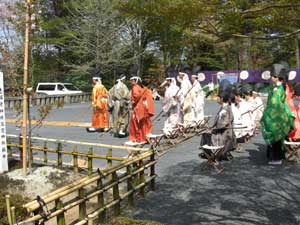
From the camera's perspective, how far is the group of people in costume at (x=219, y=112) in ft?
26.5

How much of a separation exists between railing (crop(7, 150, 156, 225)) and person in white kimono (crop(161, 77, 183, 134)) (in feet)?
15.1

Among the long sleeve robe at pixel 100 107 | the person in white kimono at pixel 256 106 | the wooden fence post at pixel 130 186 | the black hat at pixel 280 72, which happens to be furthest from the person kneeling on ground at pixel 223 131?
the long sleeve robe at pixel 100 107

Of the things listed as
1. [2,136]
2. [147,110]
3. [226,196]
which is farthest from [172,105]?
[226,196]

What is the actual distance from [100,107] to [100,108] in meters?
0.03

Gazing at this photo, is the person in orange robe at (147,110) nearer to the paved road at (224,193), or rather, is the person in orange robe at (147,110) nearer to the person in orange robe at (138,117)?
the person in orange robe at (138,117)

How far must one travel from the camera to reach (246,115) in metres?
11.1

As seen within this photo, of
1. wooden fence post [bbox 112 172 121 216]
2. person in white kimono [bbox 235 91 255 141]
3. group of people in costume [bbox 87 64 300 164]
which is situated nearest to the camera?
wooden fence post [bbox 112 172 121 216]

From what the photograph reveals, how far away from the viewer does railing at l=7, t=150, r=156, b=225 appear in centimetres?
413

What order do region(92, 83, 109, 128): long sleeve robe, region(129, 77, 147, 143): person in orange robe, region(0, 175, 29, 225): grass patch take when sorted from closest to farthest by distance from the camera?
region(0, 175, 29, 225): grass patch, region(129, 77, 147, 143): person in orange robe, region(92, 83, 109, 128): long sleeve robe

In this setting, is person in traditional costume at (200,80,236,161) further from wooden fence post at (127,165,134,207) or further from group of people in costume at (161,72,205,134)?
group of people in costume at (161,72,205,134)

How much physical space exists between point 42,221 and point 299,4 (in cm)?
292

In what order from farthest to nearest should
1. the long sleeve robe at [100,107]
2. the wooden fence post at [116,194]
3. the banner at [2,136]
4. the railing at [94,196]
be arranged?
1. the long sleeve robe at [100,107]
2. the banner at [2,136]
3. the wooden fence post at [116,194]
4. the railing at [94,196]

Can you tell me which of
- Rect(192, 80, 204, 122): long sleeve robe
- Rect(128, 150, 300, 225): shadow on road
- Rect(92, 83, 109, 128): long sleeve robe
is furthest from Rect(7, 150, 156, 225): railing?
Rect(92, 83, 109, 128): long sleeve robe

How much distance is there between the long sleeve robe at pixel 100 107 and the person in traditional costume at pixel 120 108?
0.71 metres
